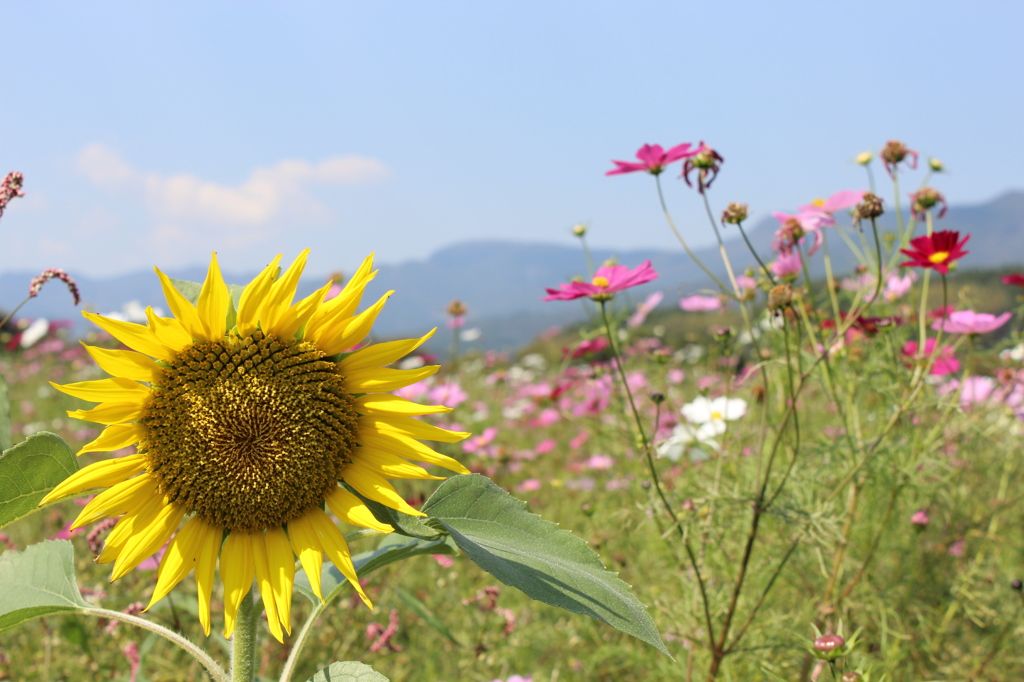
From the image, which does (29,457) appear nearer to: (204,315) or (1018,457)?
(204,315)

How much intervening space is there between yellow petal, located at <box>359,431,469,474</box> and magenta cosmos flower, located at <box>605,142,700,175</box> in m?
1.14

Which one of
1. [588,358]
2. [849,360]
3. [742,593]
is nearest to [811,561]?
[742,593]

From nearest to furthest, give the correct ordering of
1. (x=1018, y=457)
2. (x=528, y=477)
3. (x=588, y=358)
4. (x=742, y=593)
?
1. (x=742, y=593)
2. (x=588, y=358)
3. (x=1018, y=457)
4. (x=528, y=477)

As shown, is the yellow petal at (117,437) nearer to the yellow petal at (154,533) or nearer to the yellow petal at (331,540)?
the yellow petal at (154,533)

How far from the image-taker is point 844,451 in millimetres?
2283

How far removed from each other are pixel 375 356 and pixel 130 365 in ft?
1.17

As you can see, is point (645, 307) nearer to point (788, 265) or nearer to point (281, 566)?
point (788, 265)

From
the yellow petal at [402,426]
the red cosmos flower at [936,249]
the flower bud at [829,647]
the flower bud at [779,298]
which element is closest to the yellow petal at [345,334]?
the yellow petal at [402,426]

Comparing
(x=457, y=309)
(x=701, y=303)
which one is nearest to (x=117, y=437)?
(x=701, y=303)

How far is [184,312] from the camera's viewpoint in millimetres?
929

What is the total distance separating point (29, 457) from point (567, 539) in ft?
2.67

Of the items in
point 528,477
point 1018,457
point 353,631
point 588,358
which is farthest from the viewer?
point 528,477

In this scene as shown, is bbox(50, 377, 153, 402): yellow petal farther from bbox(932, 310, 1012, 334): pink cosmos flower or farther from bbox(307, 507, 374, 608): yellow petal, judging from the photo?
bbox(932, 310, 1012, 334): pink cosmos flower

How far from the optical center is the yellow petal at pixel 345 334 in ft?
3.19
